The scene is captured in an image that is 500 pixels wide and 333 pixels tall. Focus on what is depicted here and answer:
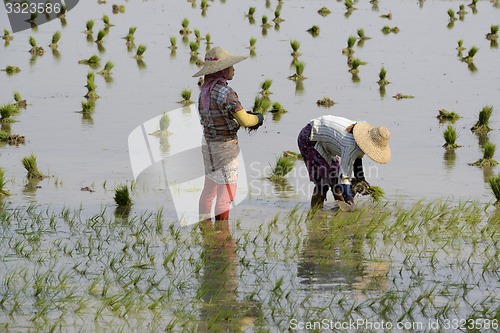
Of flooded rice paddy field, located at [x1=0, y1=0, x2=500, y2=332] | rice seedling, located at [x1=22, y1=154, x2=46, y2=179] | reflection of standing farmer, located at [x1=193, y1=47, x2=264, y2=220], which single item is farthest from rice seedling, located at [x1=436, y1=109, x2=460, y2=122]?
reflection of standing farmer, located at [x1=193, y1=47, x2=264, y2=220]

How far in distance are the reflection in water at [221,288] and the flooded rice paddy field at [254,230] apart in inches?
0.6

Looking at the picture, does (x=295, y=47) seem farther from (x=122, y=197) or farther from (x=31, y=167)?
(x=122, y=197)

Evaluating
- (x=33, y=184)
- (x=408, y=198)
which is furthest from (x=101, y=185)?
(x=408, y=198)

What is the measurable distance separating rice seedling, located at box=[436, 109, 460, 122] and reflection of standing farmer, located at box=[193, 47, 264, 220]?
6099 mm

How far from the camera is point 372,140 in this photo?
24.6ft

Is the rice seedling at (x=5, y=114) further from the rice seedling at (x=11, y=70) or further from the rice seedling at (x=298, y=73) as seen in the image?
the rice seedling at (x=298, y=73)

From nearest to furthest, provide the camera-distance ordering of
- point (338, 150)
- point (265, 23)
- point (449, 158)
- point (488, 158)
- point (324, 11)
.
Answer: point (338, 150) < point (488, 158) < point (449, 158) < point (265, 23) < point (324, 11)

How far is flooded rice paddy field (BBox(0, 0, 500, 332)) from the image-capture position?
18.7 ft

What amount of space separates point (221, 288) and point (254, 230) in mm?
1512

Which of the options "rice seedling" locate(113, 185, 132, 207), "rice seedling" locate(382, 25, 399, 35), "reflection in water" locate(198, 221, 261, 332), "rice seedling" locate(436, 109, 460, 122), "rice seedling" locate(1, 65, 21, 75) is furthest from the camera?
"rice seedling" locate(382, 25, 399, 35)

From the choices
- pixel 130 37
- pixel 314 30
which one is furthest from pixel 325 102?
pixel 314 30

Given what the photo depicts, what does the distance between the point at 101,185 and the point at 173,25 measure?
15.8m

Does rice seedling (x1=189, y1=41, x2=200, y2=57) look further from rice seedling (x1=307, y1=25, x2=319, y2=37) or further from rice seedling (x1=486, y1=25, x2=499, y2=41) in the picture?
rice seedling (x1=486, y1=25, x2=499, y2=41)

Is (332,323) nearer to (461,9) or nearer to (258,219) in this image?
(258,219)
